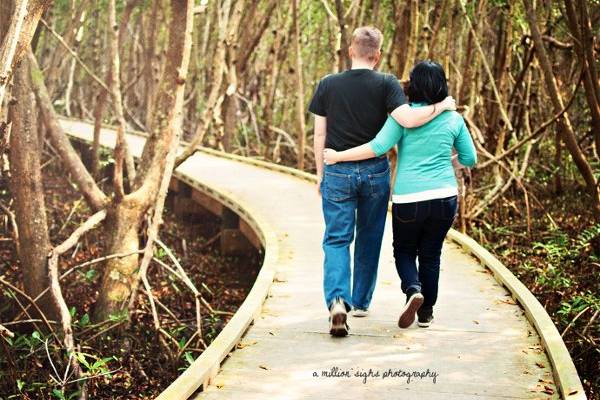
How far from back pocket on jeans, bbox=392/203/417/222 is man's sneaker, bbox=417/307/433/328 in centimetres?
62

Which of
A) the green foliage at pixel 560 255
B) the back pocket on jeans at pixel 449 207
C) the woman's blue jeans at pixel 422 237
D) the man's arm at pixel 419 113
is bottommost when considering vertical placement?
the green foliage at pixel 560 255

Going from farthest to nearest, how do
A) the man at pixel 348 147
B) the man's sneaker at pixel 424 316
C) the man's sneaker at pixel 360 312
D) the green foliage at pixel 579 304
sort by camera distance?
the green foliage at pixel 579 304 → the man's sneaker at pixel 360 312 → the man's sneaker at pixel 424 316 → the man at pixel 348 147

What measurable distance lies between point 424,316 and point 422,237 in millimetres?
525

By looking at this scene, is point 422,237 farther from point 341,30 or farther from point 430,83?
point 341,30

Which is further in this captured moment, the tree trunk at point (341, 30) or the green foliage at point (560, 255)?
the tree trunk at point (341, 30)

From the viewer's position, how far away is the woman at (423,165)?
4508 millimetres


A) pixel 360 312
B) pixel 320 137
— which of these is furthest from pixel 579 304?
pixel 320 137

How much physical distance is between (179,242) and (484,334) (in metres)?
7.07

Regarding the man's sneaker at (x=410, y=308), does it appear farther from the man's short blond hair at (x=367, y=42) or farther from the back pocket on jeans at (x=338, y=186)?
the man's short blond hair at (x=367, y=42)

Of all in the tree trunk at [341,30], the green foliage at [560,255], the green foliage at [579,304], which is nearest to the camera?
the green foliage at [579,304]

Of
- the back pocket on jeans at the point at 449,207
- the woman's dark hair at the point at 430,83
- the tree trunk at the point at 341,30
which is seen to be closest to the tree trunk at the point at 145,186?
the tree trunk at the point at 341,30

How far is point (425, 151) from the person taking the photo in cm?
452

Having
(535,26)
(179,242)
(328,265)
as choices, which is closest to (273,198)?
(179,242)

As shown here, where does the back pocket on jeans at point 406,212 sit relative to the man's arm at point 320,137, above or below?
below
